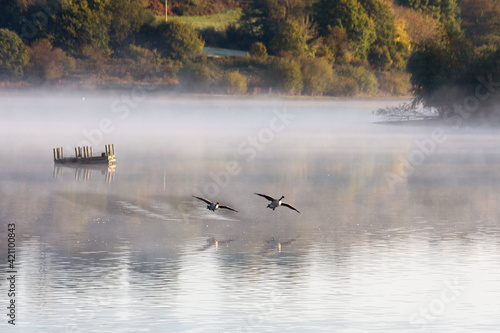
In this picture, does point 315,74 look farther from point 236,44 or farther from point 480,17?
point 480,17

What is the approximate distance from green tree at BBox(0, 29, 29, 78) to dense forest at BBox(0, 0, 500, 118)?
176 millimetres

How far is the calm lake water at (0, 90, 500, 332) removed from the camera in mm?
19984

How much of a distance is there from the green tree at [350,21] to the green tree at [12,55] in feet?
168

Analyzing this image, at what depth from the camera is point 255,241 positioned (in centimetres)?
2809

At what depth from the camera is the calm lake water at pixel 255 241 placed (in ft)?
65.6

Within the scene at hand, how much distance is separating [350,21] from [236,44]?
19.8 metres

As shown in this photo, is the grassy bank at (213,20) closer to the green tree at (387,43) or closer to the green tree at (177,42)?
the green tree at (177,42)

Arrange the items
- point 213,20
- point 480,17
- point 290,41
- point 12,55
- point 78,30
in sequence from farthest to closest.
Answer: point 213,20
point 480,17
point 290,41
point 78,30
point 12,55

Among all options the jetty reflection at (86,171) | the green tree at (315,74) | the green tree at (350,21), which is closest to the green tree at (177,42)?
the green tree at (315,74)

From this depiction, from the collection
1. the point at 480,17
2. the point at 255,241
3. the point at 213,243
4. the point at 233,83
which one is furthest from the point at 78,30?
the point at 213,243

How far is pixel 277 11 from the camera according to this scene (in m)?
169

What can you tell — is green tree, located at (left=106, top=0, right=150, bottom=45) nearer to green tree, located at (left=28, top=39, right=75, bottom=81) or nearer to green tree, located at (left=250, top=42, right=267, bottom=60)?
green tree, located at (left=28, top=39, right=75, bottom=81)

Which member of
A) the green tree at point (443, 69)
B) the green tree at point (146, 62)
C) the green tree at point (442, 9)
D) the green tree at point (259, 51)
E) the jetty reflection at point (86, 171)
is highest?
the green tree at point (442, 9)

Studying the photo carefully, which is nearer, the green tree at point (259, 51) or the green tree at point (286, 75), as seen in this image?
the green tree at point (286, 75)
